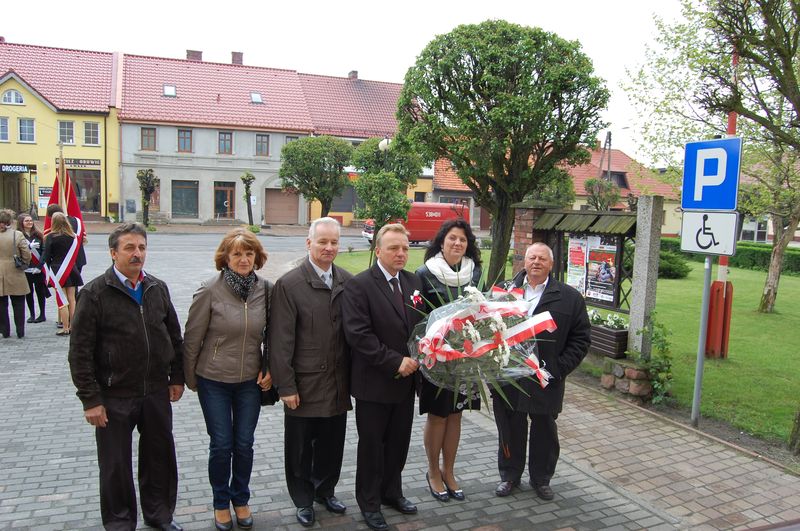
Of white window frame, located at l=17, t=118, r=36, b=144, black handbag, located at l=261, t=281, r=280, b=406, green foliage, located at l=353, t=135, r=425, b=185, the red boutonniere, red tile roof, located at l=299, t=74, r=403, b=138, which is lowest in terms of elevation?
black handbag, located at l=261, t=281, r=280, b=406

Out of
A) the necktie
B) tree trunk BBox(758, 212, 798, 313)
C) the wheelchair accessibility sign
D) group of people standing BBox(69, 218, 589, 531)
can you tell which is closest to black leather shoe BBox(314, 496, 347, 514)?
group of people standing BBox(69, 218, 589, 531)

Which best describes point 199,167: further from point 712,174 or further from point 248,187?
point 712,174

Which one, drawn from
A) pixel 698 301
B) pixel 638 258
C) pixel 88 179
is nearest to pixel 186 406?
pixel 638 258

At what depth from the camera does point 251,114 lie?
41031 mm

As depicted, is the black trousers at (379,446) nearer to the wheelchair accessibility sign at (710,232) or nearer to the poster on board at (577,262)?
the wheelchair accessibility sign at (710,232)

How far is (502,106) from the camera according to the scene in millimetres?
10570

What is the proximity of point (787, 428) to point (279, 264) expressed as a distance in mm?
16621

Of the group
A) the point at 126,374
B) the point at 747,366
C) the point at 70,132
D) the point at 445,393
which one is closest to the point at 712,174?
the point at 445,393

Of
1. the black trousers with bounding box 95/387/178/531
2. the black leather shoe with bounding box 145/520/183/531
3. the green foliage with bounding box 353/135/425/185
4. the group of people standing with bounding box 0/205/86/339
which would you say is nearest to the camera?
the black trousers with bounding box 95/387/178/531

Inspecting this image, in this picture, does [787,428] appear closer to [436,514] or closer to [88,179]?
[436,514]

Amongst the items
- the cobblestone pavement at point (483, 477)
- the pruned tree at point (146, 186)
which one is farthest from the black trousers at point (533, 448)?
the pruned tree at point (146, 186)

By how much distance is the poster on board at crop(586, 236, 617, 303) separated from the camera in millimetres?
7566

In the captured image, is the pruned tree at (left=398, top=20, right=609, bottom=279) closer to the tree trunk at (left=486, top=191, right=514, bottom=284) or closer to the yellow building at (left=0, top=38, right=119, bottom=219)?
the tree trunk at (left=486, top=191, right=514, bottom=284)

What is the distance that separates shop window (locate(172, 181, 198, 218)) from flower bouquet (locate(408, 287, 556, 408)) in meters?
39.3
